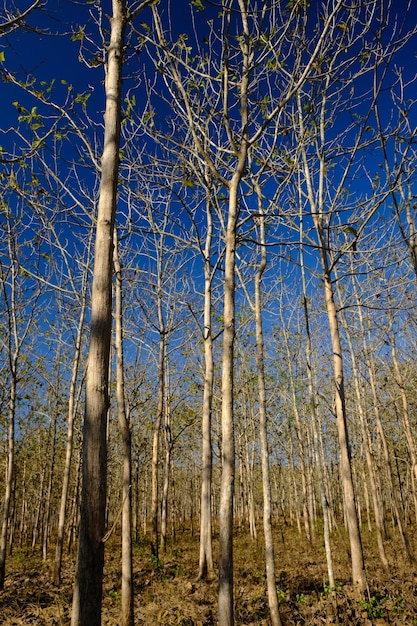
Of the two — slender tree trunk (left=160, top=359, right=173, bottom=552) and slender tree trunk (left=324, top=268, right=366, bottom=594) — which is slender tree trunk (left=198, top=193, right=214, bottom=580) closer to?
slender tree trunk (left=324, top=268, right=366, bottom=594)

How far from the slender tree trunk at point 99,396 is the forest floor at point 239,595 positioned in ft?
13.7

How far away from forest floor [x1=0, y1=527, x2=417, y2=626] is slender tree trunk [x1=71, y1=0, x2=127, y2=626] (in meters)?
4.16

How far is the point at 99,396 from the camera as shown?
2.58 meters

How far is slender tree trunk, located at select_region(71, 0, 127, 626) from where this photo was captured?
228 cm

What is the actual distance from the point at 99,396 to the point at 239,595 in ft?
20.4

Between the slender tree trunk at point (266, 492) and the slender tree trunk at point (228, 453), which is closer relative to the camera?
the slender tree trunk at point (228, 453)

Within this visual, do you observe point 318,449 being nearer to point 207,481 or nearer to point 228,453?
point 207,481

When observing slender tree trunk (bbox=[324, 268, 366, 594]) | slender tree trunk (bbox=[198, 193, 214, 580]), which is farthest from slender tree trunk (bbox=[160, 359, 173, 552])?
slender tree trunk (bbox=[324, 268, 366, 594])

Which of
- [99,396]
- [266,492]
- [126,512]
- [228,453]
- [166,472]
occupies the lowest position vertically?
[126,512]

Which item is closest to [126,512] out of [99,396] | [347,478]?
[347,478]

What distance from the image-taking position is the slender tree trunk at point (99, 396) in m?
2.28

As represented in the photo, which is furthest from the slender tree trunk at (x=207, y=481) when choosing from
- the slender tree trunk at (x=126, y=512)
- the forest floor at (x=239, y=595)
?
the slender tree trunk at (x=126, y=512)

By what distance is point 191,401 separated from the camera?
1738 centimetres

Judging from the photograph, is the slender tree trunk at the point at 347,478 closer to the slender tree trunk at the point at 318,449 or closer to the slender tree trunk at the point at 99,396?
the slender tree trunk at the point at 318,449
